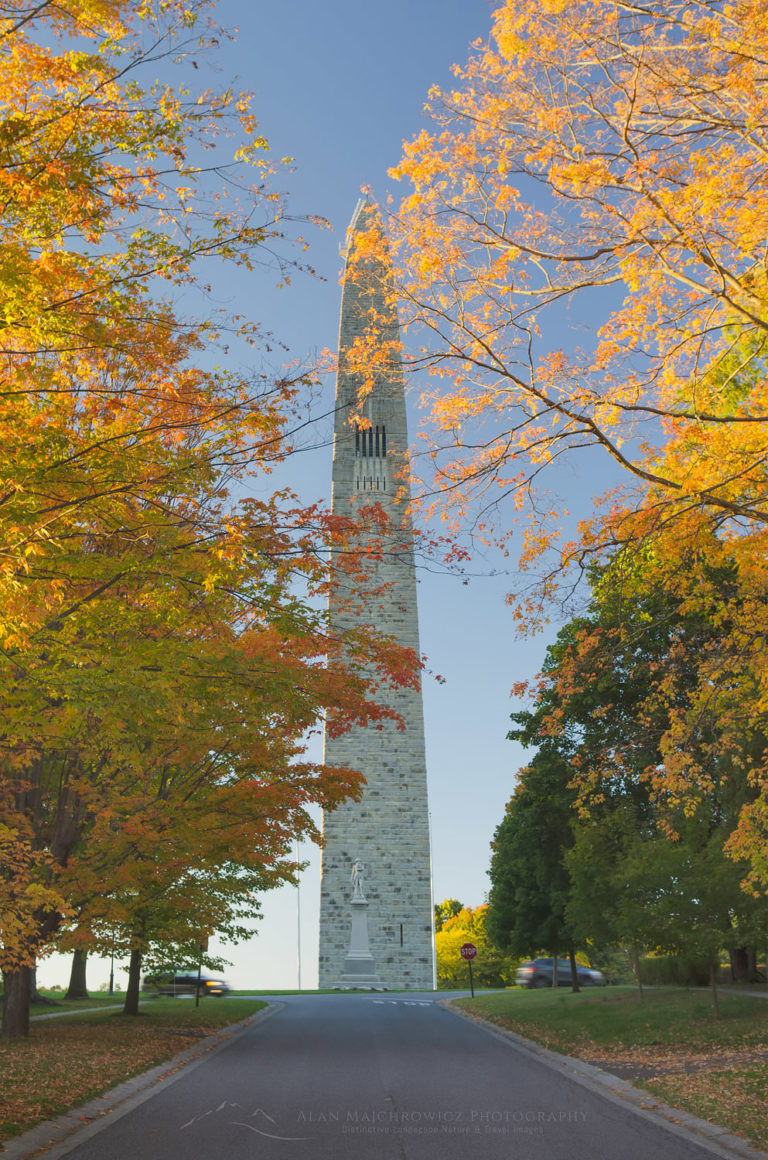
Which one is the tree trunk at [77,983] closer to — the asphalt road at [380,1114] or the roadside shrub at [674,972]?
the roadside shrub at [674,972]

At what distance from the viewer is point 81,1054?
45.0ft

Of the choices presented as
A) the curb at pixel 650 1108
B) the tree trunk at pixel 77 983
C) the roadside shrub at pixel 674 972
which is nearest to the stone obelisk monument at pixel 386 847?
the tree trunk at pixel 77 983

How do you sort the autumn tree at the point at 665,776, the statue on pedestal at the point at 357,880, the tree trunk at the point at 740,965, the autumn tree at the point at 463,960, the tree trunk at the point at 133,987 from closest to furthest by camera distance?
the autumn tree at the point at 665,776 < the tree trunk at the point at 133,987 < the tree trunk at the point at 740,965 < the statue on pedestal at the point at 357,880 < the autumn tree at the point at 463,960

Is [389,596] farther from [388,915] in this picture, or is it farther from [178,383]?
[178,383]

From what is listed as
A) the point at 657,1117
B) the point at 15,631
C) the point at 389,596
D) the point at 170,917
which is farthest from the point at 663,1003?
the point at 389,596

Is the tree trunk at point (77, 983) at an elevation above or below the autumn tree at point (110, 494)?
below

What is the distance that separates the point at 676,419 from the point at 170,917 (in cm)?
1362

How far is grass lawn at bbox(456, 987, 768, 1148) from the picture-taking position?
32.1ft

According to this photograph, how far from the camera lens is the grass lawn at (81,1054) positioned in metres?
9.37

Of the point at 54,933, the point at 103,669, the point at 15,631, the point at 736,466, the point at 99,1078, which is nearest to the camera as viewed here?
the point at 15,631

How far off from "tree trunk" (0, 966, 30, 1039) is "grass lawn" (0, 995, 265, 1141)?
33 centimetres

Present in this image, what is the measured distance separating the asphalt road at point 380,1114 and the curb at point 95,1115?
0.63 ft

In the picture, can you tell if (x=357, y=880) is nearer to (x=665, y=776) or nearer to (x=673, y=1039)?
(x=673, y=1039)

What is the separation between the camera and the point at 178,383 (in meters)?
9.02
